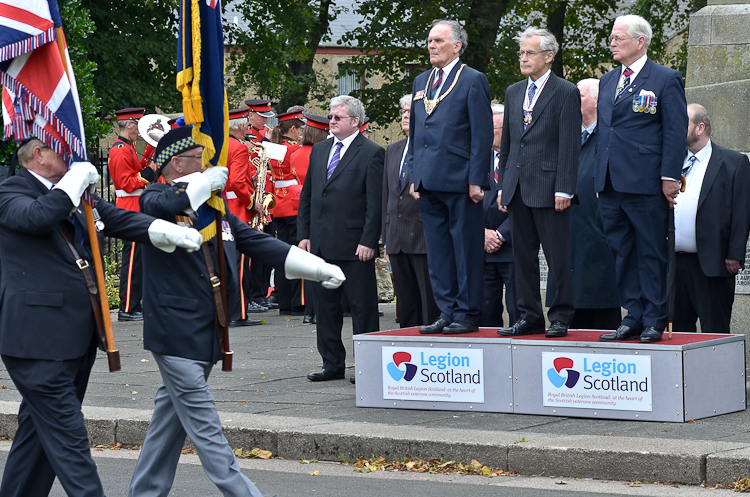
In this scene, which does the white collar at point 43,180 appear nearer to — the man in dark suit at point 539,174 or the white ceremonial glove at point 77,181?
the white ceremonial glove at point 77,181

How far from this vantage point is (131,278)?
Result: 14.0 metres

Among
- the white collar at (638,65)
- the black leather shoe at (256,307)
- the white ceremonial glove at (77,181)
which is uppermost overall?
the white collar at (638,65)

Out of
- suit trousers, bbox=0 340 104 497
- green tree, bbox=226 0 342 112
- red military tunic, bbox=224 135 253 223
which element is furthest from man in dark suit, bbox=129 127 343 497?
green tree, bbox=226 0 342 112

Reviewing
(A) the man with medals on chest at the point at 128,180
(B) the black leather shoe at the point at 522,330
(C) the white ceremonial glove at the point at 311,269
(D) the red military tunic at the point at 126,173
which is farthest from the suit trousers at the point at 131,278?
(C) the white ceremonial glove at the point at 311,269

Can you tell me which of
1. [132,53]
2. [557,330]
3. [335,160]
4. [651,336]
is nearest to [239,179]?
[335,160]

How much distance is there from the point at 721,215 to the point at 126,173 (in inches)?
303

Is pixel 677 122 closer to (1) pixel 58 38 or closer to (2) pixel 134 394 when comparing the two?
(1) pixel 58 38

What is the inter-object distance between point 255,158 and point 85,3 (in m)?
10.8

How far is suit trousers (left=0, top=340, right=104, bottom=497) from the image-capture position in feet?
16.3

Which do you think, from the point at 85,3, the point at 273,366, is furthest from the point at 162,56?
the point at 273,366

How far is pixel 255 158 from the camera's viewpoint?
14.4m

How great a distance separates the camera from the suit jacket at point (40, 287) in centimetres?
506

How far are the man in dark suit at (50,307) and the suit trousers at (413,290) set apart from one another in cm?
417

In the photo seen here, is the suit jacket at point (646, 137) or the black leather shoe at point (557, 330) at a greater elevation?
the suit jacket at point (646, 137)
